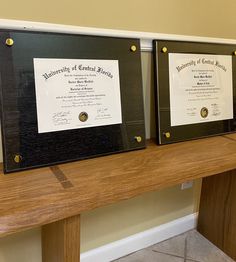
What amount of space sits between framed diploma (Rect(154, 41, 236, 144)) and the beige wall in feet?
0.30

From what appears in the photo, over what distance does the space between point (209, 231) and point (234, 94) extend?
2.58ft

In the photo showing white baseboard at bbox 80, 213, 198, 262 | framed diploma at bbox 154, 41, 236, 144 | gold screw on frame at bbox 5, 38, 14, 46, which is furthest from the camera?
white baseboard at bbox 80, 213, 198, 262

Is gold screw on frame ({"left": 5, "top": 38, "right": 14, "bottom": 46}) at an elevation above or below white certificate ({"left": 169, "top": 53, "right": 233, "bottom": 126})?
above

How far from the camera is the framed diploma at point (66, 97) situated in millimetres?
833

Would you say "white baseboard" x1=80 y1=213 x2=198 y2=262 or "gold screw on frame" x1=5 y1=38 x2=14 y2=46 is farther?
"white baseboard" x1=80 y1=213 x2=198 y2=262

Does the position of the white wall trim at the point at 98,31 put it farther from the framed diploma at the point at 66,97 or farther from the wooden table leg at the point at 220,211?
the wooden table leg at the point at 220,211

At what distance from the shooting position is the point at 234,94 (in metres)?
1.32

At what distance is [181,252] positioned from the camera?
1.46 metres

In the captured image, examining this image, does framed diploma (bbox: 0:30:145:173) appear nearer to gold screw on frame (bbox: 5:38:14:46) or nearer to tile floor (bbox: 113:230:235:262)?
gold screw on frame (bbox: 5:38:14:46)

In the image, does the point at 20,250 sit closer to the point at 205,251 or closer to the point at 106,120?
the point at 106,120
